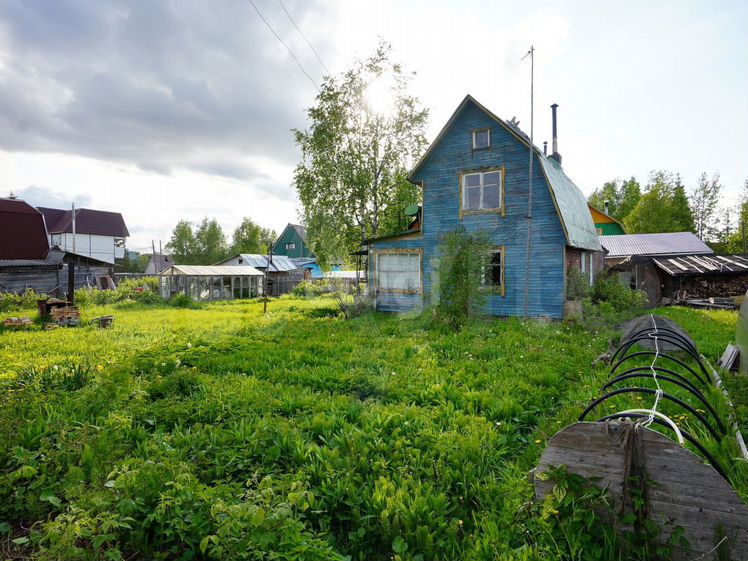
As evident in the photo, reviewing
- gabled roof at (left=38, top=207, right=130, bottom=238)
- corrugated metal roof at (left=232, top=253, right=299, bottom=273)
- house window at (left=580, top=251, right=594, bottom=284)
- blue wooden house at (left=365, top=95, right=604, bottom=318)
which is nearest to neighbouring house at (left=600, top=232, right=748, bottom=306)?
house window at (left=580, top=251, right=594, bottom=284)

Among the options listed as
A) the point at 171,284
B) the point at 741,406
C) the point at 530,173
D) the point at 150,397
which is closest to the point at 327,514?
the point at 150,397

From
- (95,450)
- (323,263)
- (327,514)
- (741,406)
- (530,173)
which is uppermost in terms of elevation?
(530,173)

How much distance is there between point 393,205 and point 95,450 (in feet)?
64.5

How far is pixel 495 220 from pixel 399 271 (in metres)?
4.61

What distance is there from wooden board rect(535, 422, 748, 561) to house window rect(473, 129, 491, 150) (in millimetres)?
14339

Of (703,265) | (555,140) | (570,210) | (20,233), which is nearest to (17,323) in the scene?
(20,233)

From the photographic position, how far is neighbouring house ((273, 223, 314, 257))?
5209cm

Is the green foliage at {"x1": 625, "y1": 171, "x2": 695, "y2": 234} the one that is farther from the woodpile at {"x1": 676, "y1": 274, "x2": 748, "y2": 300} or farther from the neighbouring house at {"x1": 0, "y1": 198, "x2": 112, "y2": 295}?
the neighbouring house at {"x1": 0, "y1": 198, "x2": 112, "y2": 295}

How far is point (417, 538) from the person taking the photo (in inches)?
126

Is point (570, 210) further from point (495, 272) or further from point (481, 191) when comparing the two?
point (495, 272)

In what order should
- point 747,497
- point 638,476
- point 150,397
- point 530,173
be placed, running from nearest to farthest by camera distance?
point 638,476 → point 747,497 → point 150,397 → point 530,173

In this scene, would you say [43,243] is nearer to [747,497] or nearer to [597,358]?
[597,358]

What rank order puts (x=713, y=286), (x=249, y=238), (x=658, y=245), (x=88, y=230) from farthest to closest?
(x=249, y=238) → (x=88, y=230) → (x=658, y=245) → (x=713, y=286)

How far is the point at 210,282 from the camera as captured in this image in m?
27.5
